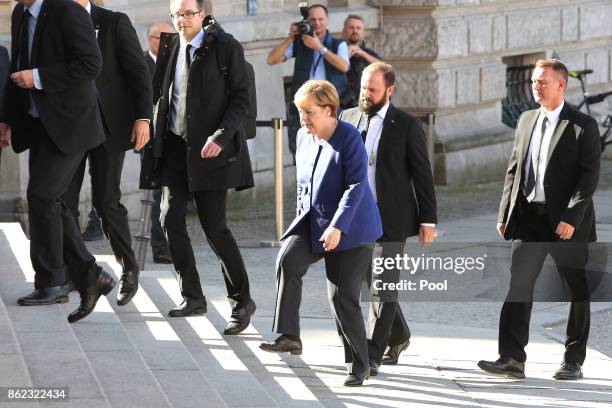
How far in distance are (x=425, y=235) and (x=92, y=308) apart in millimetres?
1670

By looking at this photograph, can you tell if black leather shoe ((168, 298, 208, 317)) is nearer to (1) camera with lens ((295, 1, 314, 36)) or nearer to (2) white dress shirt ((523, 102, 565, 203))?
(2) white dress shirt ((523, 102, 565, 203))

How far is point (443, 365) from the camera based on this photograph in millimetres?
8031

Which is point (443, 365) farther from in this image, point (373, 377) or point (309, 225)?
point (309, 225)

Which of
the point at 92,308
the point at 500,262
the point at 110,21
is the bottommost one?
the point at 500,262

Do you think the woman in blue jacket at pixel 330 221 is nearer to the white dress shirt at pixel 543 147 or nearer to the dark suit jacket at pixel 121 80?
the white dress shirt at pixel 543 147

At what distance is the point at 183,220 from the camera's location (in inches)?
321

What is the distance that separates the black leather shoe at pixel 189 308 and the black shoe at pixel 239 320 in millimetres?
178

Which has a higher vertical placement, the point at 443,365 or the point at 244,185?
the point at 244,185

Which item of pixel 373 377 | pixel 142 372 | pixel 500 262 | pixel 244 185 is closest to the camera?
pixel 142 372

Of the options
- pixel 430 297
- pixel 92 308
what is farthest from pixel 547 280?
pixel 92 308

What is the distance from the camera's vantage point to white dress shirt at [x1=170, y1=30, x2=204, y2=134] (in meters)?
8.01

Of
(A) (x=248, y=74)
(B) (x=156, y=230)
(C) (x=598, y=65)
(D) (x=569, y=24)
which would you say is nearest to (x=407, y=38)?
(D) (x=569, y=24)

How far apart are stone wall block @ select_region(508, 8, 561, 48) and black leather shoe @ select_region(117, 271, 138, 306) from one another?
9.98 meters

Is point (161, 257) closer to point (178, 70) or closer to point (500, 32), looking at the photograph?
point (178, 70)
